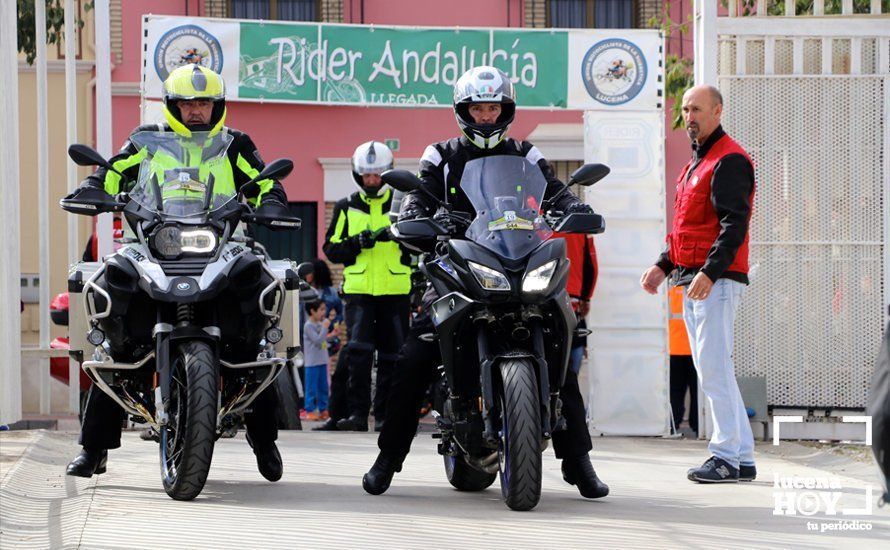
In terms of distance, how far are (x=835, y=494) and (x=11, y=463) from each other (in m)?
4.29

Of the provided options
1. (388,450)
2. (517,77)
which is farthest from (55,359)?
(388,450)

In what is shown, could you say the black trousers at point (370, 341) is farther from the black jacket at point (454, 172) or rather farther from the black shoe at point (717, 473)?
the black jacket at point (454, 172)

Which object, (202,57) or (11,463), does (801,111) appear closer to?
(202,57)

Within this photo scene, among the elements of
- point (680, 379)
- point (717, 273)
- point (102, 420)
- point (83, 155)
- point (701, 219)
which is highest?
point (83, 155)

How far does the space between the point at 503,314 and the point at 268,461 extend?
5.51 ft

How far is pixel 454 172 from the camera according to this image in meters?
7.75

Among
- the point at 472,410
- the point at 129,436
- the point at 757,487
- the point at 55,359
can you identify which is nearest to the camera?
the point at 472,410

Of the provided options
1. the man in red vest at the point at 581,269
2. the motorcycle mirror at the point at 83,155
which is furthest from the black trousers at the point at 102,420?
the man in red vest at the point at 581,269

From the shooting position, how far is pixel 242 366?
24.5 feet

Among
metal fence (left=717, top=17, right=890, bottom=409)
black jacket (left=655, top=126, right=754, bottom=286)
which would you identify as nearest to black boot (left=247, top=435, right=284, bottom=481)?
black jacket (left=655, top=126, right=754, bottom=286)

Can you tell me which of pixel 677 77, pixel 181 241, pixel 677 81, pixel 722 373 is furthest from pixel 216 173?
pixel 677 81

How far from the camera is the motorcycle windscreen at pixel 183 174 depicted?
760cm

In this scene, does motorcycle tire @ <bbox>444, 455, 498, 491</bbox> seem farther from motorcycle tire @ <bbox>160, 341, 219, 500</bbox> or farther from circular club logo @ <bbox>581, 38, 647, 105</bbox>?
circular club logo @ <bbox>581, 38, 647, 105</bbox>

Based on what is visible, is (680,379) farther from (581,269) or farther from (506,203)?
(506,203)
